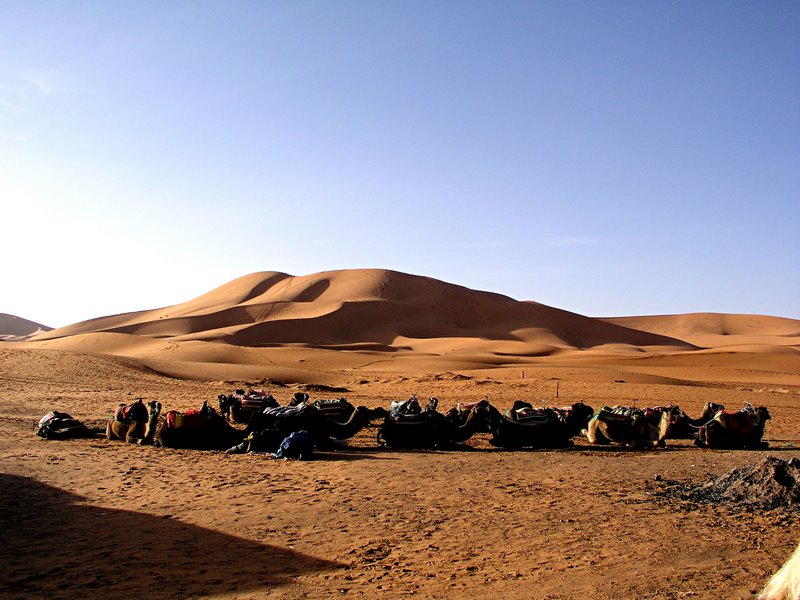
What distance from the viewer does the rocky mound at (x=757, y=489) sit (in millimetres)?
7969

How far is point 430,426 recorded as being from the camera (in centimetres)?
1264

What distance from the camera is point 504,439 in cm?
1271

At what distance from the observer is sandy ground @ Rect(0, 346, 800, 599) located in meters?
5.52

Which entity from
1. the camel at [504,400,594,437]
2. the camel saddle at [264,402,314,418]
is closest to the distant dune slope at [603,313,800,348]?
the camel at [504,400,594,437]

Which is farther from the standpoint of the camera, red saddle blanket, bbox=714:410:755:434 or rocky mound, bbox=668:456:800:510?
red saddle blanket, bbox=714:410:755:434

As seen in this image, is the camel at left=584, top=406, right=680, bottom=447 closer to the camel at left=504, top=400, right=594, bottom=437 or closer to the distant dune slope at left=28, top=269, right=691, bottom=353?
the camel at left=504, top=400, right=594, bottom=437

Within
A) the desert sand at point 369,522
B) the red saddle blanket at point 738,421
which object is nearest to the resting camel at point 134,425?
the desert sand at point 369,522

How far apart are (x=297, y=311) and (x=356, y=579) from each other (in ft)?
249

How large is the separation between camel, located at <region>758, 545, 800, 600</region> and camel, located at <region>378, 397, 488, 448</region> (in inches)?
325

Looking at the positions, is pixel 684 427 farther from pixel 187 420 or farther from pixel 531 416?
pixel 187 420

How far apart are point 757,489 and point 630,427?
4863 mm

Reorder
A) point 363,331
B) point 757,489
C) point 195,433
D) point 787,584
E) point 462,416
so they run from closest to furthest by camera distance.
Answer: point 787,584
point 757,489
point 195,433
point 462,416
point 363,331

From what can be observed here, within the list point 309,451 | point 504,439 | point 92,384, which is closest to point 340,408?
point 309,451

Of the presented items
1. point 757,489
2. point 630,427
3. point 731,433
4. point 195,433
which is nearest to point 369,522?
point 757,489
